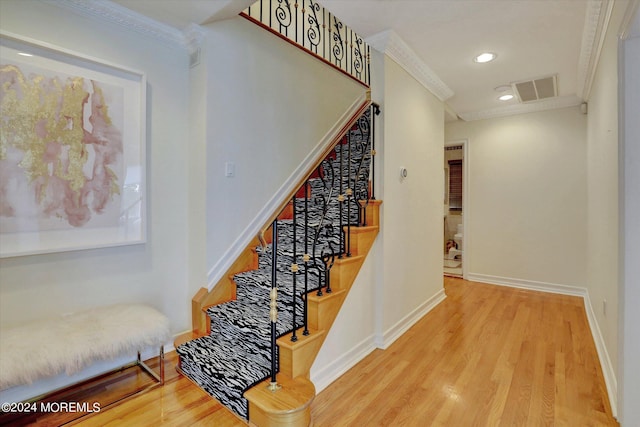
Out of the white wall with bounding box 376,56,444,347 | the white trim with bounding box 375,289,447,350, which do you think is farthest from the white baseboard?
the white wall with bounding box 376,56,444,347

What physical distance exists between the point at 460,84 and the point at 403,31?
4.88 ft

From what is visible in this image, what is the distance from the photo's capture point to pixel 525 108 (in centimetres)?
448

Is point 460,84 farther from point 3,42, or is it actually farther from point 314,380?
point 3,42

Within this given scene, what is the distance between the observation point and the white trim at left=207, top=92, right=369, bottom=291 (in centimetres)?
263

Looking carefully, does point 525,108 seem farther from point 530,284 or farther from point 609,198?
point 609,198

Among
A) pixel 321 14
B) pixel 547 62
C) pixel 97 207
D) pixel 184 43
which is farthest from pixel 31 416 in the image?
pixel 547 62

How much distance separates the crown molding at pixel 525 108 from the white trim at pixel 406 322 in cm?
275

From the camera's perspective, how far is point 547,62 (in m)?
3.16

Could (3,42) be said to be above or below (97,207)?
above

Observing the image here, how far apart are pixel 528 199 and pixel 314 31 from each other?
12.3 feet

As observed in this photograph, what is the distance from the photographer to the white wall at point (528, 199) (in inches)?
167

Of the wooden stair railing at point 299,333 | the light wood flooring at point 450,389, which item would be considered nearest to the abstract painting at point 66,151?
the wooden stair railing at point 299,333

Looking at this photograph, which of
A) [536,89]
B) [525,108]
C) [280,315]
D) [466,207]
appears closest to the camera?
[280,315]

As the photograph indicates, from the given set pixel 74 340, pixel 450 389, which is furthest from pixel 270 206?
pixel 450 389
